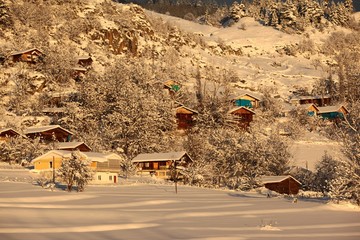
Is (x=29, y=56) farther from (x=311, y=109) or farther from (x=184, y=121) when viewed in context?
(x=311, y=109)

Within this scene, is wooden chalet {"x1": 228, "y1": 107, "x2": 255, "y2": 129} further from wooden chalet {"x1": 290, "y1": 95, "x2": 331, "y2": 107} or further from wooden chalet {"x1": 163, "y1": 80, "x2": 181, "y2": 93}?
wooden chalet {"x1": 290, "y1": 95, "x2": 331, "y2": 107}

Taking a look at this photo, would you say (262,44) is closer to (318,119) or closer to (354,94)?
(354,94)

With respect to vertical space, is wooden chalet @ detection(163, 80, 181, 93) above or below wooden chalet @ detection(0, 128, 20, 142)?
above

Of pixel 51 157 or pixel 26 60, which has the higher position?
pixel 26 60

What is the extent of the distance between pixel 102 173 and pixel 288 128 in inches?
1575

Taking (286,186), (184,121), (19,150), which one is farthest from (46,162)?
(184,121)

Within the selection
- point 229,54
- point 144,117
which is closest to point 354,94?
point 229,54

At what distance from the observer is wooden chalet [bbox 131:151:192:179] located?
206 ft

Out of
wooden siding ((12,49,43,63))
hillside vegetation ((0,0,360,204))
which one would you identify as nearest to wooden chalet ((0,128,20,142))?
Result: hillside vegetation ((0,0,360,204))

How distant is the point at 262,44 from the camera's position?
14862cm

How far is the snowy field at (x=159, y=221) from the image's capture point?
56.0 ft

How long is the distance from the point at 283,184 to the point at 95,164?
18637 mm

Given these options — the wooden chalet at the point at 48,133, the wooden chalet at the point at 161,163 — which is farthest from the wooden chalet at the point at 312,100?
the wooden chalet at the point at 48,133

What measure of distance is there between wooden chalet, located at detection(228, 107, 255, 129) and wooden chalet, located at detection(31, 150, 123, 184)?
33082 mm
